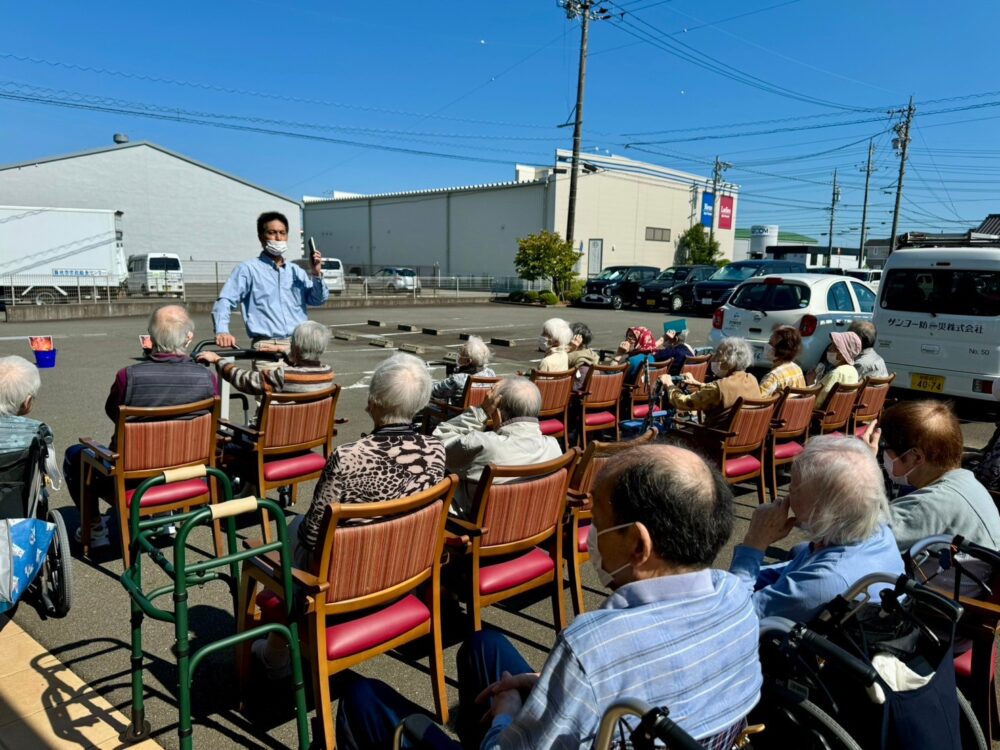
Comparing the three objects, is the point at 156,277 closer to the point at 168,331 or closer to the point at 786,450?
the point at 168,331

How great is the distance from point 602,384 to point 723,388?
1.33 meters

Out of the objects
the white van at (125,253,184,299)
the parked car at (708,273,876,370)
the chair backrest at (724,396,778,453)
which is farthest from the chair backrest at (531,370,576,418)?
the white van at (125,253,184,299)

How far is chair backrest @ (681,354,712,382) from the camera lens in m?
6.66

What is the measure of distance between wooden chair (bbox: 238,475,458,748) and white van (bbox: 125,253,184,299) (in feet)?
83.1

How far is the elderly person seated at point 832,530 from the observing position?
2070 millimetres

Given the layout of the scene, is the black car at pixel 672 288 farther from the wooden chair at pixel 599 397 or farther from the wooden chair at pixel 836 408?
the wooden chair at pixel 836 408

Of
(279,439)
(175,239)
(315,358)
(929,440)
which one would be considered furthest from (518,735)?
(175,239)

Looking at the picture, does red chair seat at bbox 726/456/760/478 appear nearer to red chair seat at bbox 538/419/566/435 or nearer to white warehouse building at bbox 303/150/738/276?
red chair seat at bbox 538/419/566/435

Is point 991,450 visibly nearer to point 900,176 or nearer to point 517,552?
point 517,552

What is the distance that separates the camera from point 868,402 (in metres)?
5.87

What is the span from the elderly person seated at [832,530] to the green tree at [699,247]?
4207 cm

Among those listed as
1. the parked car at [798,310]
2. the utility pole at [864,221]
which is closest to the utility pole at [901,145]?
the utility pole at [864,221]

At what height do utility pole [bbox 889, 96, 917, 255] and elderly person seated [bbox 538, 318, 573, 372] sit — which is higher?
utility pole [bbox 889, 96, 917, 255]

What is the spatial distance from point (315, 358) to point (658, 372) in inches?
131
